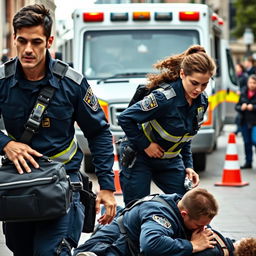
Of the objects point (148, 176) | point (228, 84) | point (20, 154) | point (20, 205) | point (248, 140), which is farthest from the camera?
point (228, 84)

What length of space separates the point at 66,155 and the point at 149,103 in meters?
1.59

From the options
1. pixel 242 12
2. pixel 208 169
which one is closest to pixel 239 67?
pixel 208 169

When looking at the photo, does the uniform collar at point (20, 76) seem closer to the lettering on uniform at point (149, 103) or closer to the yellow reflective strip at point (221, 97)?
the lettering on uniform at point (149, 103)

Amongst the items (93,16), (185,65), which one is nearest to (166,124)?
(185,65)

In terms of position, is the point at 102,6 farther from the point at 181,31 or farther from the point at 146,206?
the point at 146,206

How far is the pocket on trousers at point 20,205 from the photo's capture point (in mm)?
4113

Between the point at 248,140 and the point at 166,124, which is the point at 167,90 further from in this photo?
the point at 248,140

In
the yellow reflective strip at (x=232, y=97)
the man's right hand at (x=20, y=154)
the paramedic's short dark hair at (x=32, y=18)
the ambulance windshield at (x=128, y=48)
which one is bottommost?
the yellow reflective strip at (x=232, y=97)

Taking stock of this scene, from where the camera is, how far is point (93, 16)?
1223 centimetres

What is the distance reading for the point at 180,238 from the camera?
213 inches

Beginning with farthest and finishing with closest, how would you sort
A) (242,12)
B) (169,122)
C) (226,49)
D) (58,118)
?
(242,12) → (226,49) → (169,122) → (58,118)

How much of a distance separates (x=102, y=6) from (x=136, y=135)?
6494mm

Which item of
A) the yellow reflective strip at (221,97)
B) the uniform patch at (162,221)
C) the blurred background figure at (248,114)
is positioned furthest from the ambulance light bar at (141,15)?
the uniform patch at (162,221)

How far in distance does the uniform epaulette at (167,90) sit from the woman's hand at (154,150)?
0.37 m
